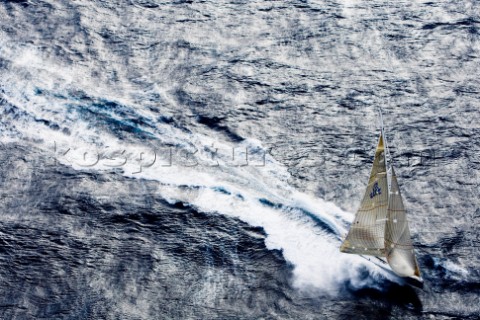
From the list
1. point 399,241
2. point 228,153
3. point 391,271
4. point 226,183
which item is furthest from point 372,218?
point 228,153

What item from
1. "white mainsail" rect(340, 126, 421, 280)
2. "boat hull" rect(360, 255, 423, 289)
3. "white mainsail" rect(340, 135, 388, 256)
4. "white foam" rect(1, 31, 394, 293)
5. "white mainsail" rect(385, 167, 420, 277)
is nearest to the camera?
"white mainsail" rect(340, 135, 388, 256)

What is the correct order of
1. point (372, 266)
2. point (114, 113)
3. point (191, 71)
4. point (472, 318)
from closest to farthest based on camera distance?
1. point (472, 318)
2. point (372, 266)
3. point (114, 113)
4. point (191, 71)

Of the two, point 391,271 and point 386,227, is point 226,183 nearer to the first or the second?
point 386,227

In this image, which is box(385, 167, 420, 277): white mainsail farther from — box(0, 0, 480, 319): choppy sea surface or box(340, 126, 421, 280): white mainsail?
box(0, 0, 480, 319): choppy sea surface

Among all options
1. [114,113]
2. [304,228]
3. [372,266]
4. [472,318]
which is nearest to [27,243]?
[114,113]

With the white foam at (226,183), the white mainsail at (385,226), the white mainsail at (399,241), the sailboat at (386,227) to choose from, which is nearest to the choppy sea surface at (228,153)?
the white foam at (226,183)

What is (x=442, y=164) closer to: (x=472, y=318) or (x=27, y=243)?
(x=472, y=318)

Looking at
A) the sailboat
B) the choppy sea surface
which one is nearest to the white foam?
the choppy sea surface
